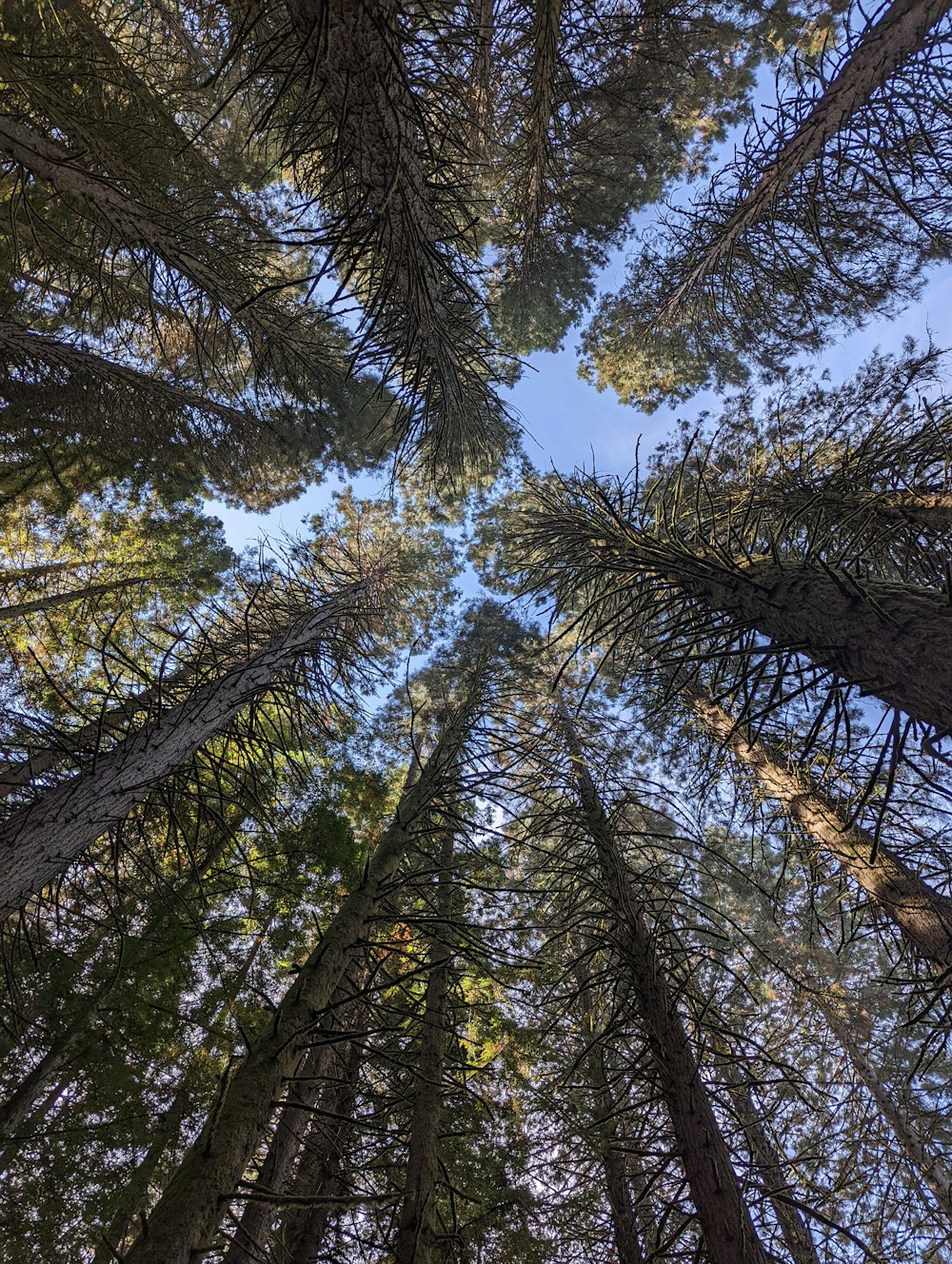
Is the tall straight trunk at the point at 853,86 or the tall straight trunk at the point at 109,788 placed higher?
the tall straight trunk at the point at 853,86

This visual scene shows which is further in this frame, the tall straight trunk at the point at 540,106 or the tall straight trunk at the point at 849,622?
the tall straight trunk at the point at 540,106

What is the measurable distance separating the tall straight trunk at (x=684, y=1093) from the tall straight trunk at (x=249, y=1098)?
1719 mm

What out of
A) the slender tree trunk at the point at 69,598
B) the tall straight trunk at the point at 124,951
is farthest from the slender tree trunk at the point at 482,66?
the slender tree trunk at the point at 69,598

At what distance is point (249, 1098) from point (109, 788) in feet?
8.17

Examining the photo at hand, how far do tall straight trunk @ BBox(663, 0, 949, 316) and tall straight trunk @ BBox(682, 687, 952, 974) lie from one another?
214 inches

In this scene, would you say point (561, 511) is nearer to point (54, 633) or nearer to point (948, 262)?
point (948, 262)

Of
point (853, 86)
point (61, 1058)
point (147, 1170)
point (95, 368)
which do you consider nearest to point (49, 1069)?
point (61, 1058)

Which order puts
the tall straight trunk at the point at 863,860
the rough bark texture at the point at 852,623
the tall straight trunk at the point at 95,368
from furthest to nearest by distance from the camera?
the tall straight trunk at the point at 95,368, the tall straight trunk at the point at 863,860, the rough bark texture at the point at 852,623

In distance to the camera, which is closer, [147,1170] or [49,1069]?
[147,1170]

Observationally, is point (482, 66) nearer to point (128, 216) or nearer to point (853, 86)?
point (853, 86)

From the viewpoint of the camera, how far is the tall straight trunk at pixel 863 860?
5109mm

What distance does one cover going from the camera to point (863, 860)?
17.1ft

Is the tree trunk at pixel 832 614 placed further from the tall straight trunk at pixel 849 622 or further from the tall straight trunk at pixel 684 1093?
the tall straight trunk at pixel 684 1093

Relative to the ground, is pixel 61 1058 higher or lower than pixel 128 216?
lower
